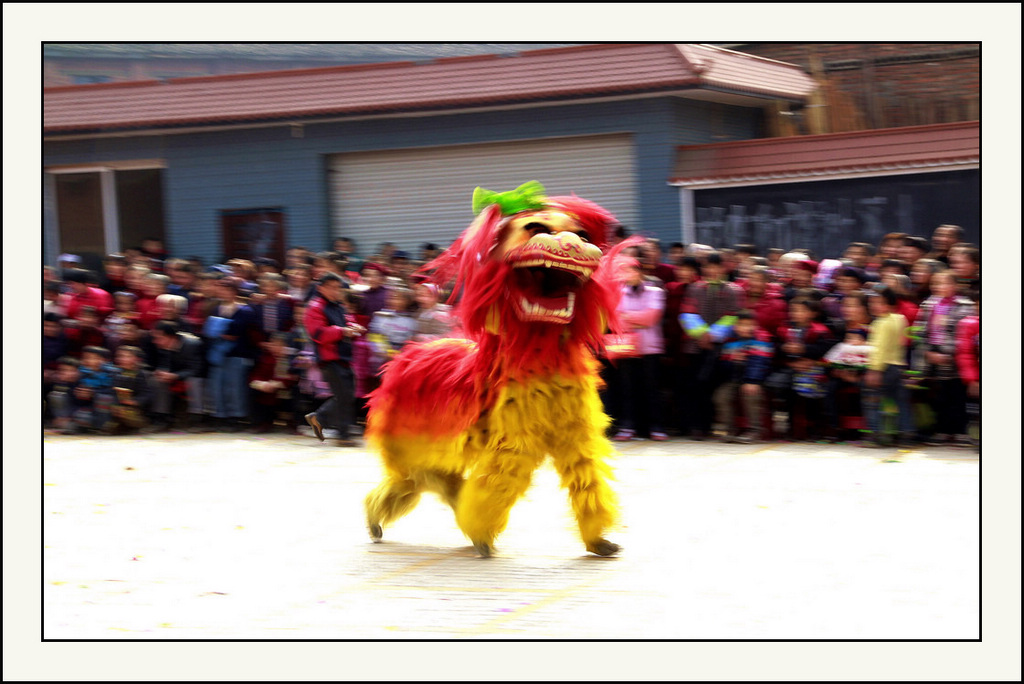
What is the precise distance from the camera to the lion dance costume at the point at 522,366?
522 cm

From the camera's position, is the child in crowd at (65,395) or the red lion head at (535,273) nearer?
the red lion head at (535,273)

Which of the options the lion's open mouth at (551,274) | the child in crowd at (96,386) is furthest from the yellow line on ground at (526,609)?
the child in crowd at (96,386)

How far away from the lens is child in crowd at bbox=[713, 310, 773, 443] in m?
8.65

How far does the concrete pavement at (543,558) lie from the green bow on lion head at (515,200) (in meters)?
1.65

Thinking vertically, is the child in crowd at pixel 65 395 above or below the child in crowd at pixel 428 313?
below

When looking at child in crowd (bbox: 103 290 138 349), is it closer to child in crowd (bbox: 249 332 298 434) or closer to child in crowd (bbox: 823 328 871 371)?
child in crowd (bbox: 249 332 298 434)

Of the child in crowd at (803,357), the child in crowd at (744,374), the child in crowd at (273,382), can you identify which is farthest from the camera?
the child in crowd at (273,382)

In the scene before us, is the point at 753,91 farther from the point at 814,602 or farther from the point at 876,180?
the point at 814,602

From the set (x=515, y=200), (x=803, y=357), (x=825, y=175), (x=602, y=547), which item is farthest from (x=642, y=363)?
(x=825, y=175)

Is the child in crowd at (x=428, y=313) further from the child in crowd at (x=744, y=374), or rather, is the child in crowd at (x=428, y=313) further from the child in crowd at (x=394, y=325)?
the child in crowd at (x=744, y=374)

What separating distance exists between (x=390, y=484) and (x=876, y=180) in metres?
9.16

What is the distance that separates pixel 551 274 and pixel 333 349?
4.28 meters

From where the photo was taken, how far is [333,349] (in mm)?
9219

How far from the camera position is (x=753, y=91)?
50.1ft
